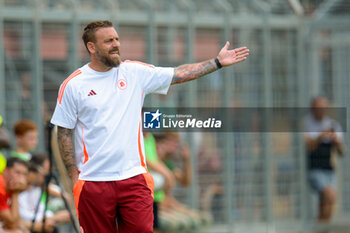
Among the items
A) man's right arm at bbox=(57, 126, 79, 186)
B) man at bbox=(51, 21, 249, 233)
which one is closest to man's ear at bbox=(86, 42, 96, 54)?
man at bbox=(51, 21, 249, 233)

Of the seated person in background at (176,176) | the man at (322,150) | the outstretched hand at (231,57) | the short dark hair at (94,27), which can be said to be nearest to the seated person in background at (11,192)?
the seated person in background at (176,176)

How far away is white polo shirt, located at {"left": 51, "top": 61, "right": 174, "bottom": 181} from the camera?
17.8ft

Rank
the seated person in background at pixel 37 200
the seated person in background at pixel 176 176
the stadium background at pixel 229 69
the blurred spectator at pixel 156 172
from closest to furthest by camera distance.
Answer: the seated person in background at pixel 37 200 → the stadium background at pixel 229 69 → the blurred spectator at pixel 156 172 → the seated person in background at pixel 176 176

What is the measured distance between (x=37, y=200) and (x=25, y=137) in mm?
589

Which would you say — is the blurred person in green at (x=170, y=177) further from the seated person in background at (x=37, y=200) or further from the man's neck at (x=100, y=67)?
the man's neck at (x=100, y=67)

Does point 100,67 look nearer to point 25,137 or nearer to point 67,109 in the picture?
point 67,109

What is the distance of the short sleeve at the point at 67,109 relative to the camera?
17.9 ft

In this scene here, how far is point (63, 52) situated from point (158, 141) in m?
1.33

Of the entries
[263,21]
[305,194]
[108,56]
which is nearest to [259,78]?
[263,21]

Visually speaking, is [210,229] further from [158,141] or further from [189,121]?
[189,121]

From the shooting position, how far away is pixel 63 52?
28.2ft

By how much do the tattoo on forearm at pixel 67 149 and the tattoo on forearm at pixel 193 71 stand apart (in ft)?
2.57
